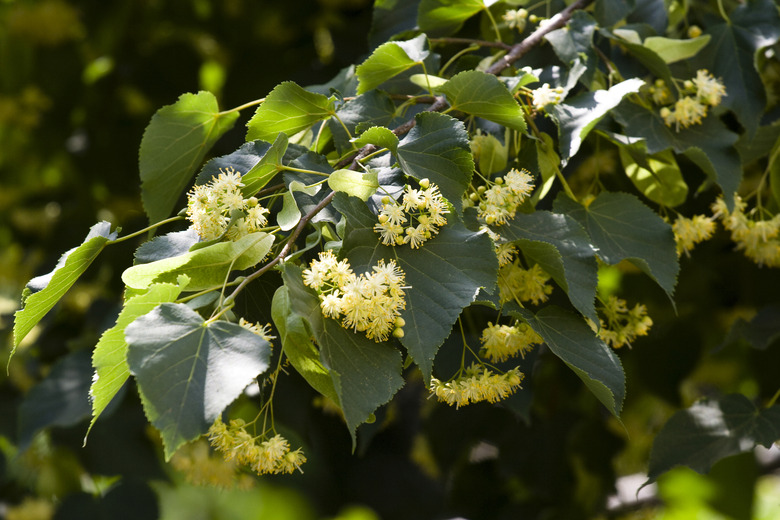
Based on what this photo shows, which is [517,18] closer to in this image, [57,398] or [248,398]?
[248,398]

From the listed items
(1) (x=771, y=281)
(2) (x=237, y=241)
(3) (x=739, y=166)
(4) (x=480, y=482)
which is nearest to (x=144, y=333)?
(2) (x=237, y=241)

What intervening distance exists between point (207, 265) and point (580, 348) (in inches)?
17.8

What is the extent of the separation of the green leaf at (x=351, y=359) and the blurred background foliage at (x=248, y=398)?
1.69 ft

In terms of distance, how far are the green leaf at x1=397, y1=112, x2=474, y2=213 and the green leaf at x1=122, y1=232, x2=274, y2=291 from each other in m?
0.20

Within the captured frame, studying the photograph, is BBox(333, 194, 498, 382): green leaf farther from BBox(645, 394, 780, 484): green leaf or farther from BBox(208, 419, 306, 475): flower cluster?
BBox(645, 394, 780, 484): green leaf

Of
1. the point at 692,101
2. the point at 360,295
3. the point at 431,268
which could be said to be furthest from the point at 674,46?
the point at 360,295

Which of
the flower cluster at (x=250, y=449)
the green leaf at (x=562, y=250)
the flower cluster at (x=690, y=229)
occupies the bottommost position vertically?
the flower cluster at (x=690, y=229)

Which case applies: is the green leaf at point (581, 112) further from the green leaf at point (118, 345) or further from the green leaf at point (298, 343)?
the green leaf at point (118, 345)

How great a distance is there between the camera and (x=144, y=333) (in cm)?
66

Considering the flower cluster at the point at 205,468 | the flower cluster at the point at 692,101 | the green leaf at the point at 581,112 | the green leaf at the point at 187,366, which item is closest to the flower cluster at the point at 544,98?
the green leaf at the point at 581,112

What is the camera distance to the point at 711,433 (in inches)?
48.7

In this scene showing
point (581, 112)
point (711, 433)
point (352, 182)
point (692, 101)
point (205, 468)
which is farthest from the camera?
point (205, 468)

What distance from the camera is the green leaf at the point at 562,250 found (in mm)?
851

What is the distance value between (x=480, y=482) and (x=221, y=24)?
5.74 feet
